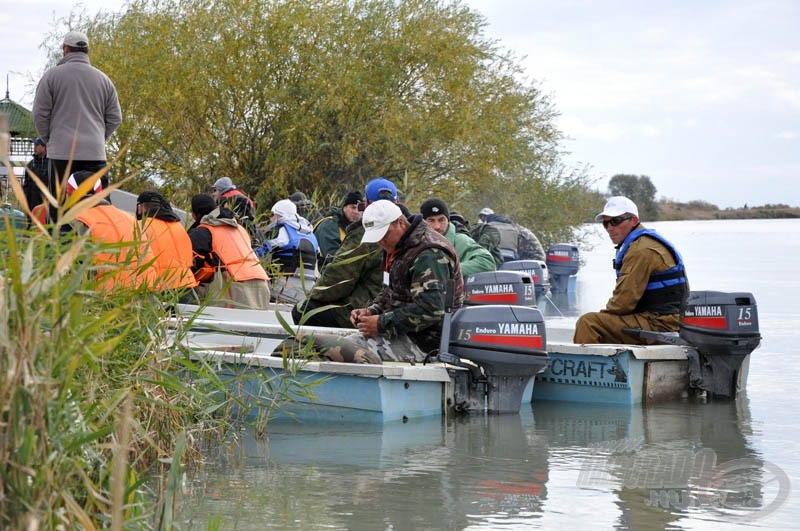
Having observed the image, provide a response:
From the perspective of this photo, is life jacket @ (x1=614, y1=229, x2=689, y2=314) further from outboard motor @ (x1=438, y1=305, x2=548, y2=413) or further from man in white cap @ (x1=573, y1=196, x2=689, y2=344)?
outboard motor @ (x1=438, y1=305, x2=548, y2=413)

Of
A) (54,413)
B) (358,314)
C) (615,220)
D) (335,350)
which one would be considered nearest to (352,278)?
(358,314)

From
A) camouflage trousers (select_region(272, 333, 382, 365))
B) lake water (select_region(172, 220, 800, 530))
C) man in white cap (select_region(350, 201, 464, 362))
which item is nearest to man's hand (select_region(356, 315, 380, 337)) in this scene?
man in white cap (select_region(350, 201, 464, 362))

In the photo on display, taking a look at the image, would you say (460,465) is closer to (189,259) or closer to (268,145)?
(189,259)

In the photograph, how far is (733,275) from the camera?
106 ft

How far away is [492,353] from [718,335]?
208 centimetres

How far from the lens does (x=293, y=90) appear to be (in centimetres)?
2328

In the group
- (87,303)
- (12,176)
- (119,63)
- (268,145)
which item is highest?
(119,63)

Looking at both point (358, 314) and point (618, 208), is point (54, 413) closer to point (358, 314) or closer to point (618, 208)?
point (358, 314)

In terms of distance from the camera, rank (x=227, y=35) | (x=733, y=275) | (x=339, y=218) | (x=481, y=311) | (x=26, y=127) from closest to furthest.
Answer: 1. (x=481, y=311)
2. (x=339, y=218)
3. (x=227, y=35)
4. (x=26, y=127)
5. (x=733, y=275)

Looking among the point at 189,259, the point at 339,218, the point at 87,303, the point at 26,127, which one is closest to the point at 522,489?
the point at 87,303

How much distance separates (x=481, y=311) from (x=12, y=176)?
528 cm

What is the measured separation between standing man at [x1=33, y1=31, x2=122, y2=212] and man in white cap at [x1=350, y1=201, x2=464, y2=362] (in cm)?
224

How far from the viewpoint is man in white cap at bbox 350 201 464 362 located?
8.48 metres

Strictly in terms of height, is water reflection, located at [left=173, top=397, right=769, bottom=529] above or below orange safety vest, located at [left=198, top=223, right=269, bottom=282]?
below
